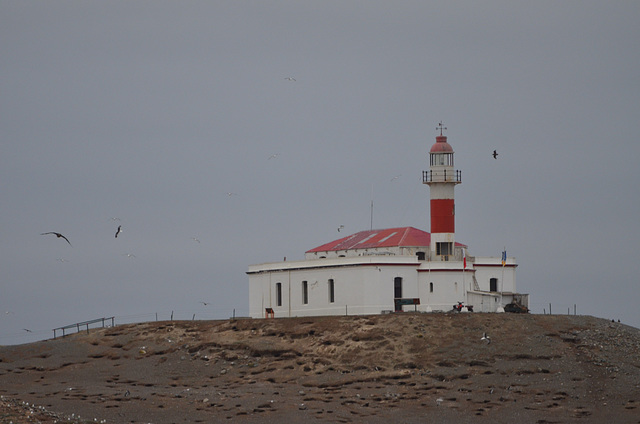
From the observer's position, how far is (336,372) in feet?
230

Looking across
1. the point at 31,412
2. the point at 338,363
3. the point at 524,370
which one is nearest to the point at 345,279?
the point at 338,363

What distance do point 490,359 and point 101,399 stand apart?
20786mm

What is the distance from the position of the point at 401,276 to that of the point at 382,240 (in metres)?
5.24

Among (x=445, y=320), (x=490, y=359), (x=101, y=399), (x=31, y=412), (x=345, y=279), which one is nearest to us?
(x=31, y=412)

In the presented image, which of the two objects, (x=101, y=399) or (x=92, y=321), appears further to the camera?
(x=92, y=321)

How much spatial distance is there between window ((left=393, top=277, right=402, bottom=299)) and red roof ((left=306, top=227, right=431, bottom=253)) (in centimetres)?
385

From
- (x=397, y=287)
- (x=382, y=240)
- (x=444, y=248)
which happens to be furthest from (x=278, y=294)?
(x=444, y=248)

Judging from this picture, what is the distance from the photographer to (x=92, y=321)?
3290 inches

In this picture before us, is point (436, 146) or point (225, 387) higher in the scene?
point (436, 146)

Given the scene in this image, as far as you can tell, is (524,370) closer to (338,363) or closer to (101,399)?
(338,363)

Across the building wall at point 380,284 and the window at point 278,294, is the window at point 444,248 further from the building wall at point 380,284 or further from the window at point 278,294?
the window at point 278,294

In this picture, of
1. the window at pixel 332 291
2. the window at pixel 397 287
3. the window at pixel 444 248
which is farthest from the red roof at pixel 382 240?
the window at pixel 332 291

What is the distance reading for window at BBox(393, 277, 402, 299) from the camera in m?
80.6

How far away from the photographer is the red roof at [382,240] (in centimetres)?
8456
